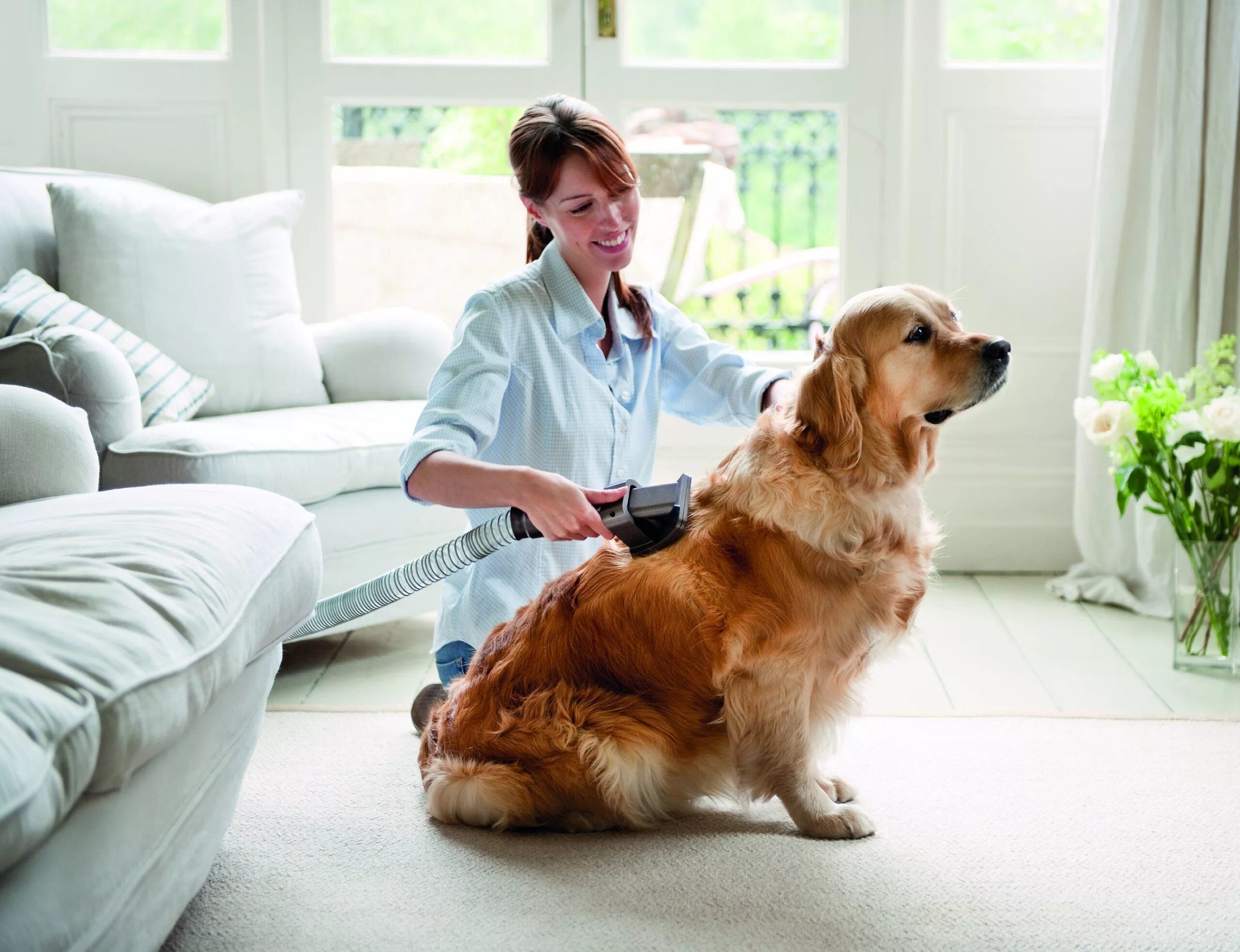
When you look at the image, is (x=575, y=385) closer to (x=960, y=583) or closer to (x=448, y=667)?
(x=448, y=667)

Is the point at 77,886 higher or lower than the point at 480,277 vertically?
lower

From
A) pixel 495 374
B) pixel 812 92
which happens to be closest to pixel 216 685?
pixel 495 374

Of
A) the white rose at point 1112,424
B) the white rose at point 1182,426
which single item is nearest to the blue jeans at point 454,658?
the white rose at point 1112,424

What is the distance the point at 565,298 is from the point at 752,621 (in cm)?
69

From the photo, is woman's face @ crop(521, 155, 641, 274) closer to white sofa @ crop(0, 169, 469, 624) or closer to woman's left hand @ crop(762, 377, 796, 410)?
woman's left hand @ crop(762, 377, 796, 410)

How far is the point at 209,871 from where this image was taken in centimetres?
179

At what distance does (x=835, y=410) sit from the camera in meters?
1.82

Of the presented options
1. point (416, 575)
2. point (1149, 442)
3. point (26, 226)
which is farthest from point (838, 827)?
point (26, 226)

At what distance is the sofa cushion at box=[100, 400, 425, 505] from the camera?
8.54 feet

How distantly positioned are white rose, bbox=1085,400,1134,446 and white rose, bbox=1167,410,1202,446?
3.3 inches

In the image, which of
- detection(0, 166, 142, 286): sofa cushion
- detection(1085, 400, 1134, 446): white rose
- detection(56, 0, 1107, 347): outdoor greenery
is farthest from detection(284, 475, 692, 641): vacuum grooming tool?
detection(56, 0, 1107, 347): outdoor greenery

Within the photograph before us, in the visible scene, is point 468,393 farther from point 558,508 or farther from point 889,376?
point 889,376

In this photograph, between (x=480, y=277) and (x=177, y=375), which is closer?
(x=177, y=375)

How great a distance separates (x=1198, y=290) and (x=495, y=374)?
2179 mm
